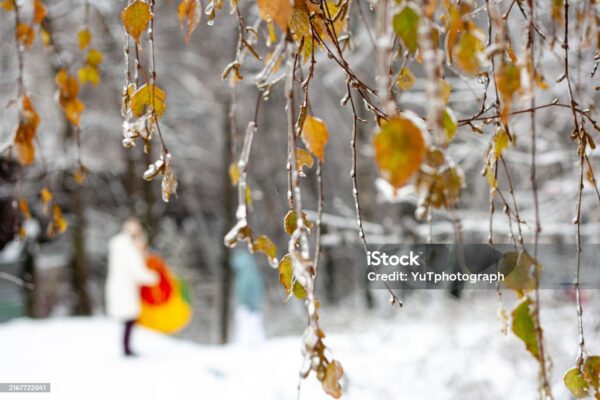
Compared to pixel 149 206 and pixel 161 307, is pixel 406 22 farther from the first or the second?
pixel 149 206

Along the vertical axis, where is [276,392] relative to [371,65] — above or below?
below

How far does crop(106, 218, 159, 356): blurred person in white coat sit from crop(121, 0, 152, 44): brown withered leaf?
4.13 metres

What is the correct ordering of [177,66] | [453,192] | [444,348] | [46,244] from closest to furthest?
[453,192]
[444,348]
[177,66]
[46,244]

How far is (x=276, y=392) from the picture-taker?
11.9ft

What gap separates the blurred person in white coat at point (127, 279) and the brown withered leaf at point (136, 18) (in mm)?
4127

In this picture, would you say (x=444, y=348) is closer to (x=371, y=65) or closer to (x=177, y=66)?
(x=371, y=65)

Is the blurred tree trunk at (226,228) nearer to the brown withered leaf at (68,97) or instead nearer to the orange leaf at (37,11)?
the brown withered leaf at (68,97)

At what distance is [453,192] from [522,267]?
0.76 ft

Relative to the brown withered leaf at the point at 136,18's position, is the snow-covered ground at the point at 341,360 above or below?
below

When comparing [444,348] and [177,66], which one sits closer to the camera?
[444,348]

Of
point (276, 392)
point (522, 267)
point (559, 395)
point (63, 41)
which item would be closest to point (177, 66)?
point (63, 41)

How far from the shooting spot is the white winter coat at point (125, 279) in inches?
187

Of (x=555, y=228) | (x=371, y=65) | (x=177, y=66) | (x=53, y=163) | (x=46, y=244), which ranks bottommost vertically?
(x=555, y=228)

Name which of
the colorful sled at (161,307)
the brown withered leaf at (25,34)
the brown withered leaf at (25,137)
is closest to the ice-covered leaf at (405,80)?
the brown withered leaf at (25,137)
